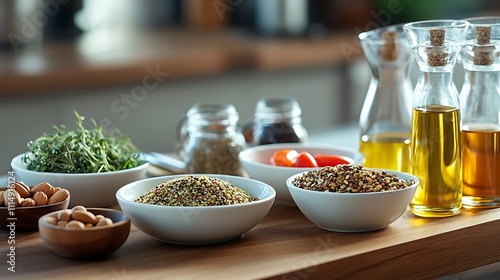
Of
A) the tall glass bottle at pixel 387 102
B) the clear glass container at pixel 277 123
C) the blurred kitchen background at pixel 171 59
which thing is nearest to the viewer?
the tall glass bottle at pixel 387 102

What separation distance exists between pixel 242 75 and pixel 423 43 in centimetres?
211

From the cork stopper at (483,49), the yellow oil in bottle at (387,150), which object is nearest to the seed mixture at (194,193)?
the yellow oil in bottle at (387,150)

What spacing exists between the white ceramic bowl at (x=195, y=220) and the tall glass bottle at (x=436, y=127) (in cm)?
29

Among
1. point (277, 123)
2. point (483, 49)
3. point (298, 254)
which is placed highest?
point (483, 49)

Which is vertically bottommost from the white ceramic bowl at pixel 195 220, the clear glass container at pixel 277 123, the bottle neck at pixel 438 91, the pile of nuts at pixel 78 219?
the white ceramic bowl at pixel 195 220

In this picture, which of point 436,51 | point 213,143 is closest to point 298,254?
point 436,51

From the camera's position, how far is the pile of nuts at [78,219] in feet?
3.86

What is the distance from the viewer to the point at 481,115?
57.2 inches

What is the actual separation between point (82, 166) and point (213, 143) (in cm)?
32

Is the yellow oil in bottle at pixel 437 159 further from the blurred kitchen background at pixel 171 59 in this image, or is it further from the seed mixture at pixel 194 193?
the blurred kitchen background at pixel 171 59

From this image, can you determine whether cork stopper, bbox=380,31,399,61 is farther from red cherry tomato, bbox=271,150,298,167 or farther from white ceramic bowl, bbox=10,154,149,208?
white ceramic bowl, bbox=10,154,149,208

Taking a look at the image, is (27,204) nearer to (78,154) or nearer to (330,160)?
(78,154)

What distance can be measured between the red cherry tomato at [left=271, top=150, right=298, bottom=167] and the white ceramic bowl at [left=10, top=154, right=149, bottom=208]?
0.26m

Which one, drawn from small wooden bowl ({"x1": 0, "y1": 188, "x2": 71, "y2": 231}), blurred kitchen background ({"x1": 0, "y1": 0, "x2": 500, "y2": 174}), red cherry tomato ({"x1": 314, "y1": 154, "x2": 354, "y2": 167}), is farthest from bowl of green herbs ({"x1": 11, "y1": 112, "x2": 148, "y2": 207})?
blurred kitchen background ({"x1": 0, "y1": 0, "x2": 500, "y2": 174})
